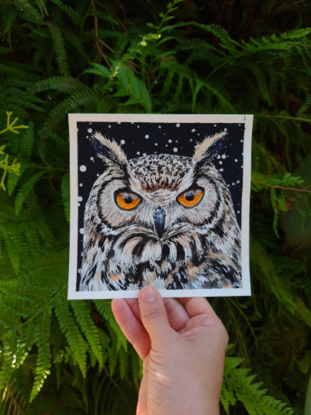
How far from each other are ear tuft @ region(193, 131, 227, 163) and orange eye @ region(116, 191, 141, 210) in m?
0.19

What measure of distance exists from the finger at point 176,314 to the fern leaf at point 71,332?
0.85ft

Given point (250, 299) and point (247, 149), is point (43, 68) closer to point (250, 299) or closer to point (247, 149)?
point (247, 149)

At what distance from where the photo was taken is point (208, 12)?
96cm

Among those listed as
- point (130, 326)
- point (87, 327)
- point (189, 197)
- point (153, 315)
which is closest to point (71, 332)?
point (87, 327)

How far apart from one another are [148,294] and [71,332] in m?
0.26

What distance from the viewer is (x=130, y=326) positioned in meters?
0.83

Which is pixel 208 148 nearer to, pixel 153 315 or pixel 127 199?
pixel 127 199

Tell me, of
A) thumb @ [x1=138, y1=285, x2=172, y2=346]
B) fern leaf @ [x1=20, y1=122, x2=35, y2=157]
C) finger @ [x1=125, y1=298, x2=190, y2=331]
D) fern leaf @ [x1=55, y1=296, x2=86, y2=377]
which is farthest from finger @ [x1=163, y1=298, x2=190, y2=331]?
fern leaf @ [x1=20, y1=122, x2=35, y2=157]

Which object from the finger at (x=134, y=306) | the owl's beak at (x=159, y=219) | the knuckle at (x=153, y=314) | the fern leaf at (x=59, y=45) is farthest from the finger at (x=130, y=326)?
the fern leaf at (x=59, y=45)

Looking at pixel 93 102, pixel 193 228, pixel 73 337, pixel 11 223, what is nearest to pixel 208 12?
pixel 93 102

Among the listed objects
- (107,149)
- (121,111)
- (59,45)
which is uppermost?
(59,45)

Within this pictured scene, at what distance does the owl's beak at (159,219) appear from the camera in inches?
31.9

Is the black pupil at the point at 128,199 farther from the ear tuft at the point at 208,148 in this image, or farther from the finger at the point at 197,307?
the finger at the point at 197,307

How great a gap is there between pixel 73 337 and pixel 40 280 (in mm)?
193
